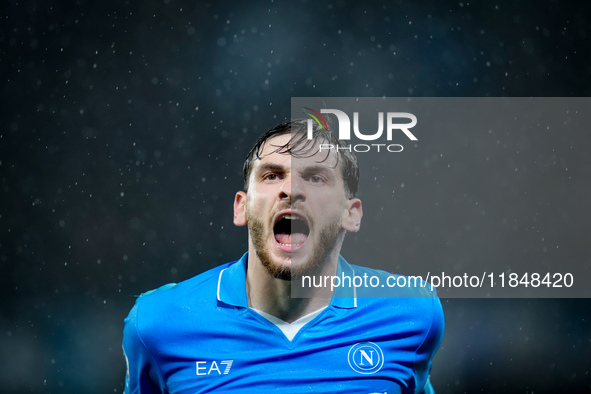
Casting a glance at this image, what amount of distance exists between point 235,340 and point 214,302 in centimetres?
21

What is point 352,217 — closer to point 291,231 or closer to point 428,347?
point 291,231

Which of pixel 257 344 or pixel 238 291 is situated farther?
pixel 238 291

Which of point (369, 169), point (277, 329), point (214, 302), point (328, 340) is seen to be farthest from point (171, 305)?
point (369, 169)

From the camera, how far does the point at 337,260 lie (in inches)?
114

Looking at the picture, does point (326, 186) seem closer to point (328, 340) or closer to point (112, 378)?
point (328, 340)

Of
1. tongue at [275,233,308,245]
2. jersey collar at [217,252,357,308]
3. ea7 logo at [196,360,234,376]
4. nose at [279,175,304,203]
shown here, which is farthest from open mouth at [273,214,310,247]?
ea7 logo at [196,360,234,376]

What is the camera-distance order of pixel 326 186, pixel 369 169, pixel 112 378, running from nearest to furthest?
pixel 326 186
pixel 369 169
pixel 112 378

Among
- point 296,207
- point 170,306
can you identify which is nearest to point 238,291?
point 170,306

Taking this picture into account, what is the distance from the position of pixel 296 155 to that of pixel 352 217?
1.37 feet

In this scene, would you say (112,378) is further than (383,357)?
Yes

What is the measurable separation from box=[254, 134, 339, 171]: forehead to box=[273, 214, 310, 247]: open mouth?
262mm

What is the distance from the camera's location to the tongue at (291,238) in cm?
286

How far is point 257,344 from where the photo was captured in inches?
105

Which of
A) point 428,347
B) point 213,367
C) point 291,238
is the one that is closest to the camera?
point 213,367
